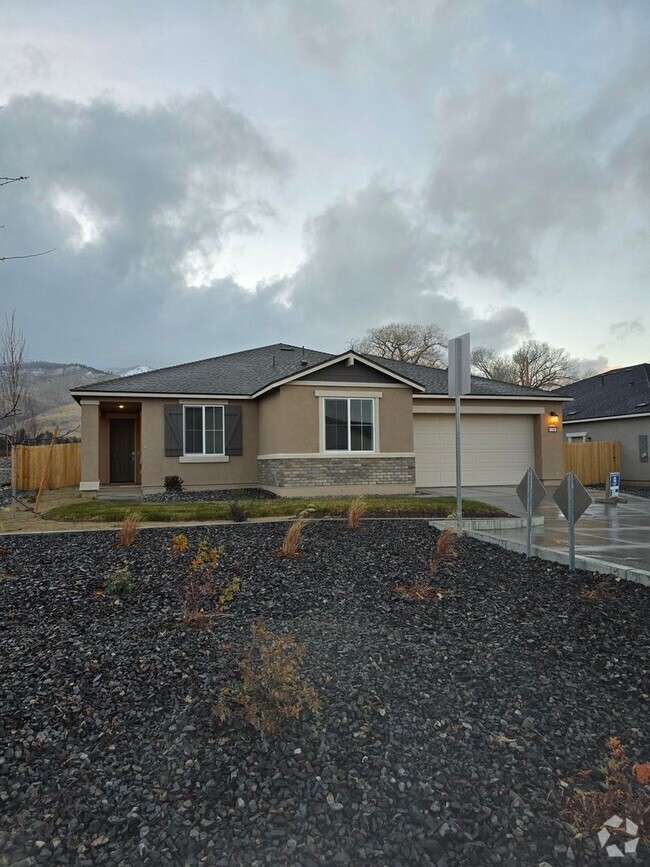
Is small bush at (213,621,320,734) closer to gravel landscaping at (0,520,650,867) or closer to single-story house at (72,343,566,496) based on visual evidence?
gravel landscaping at (0,520,650,867)

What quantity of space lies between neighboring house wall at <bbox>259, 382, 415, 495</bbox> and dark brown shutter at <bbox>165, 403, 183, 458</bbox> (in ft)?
8.19

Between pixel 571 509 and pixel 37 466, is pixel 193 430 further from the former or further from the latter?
pixel 571 509

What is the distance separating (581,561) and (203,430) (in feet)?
37.5

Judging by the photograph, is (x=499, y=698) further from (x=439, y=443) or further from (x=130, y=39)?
(x=439, y=443)

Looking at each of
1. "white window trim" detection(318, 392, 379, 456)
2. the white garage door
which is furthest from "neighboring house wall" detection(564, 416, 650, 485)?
"white window trim" detection(318, 392, 379, 456)

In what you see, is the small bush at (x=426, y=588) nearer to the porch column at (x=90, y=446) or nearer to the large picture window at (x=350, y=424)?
the large picture window at (x=350, y=424)

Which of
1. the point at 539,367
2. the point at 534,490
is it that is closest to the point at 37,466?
the point at 534,490

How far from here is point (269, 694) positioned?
113 inches

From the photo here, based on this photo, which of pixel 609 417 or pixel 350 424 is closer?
pixel 350 424

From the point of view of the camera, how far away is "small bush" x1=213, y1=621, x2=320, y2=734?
108 inches

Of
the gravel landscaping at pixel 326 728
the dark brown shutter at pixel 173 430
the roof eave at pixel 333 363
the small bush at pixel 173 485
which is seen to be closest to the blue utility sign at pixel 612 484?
the roof eave at pixel 333 363

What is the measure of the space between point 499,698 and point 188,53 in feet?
38.0

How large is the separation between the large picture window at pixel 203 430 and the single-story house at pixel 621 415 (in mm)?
11176

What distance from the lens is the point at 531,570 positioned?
591 cm
